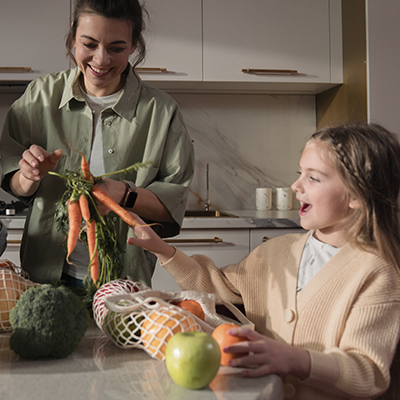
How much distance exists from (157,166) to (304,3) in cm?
186

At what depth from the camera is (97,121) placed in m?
1.33

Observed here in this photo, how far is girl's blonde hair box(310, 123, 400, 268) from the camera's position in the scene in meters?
1.03

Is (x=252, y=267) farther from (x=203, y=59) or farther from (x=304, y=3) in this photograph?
(x=304, y=3)

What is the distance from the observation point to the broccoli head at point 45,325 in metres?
0.71

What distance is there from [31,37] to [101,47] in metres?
1.59

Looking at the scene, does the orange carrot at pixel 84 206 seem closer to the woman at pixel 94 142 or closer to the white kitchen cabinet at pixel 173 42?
the woman at pixel 94 142

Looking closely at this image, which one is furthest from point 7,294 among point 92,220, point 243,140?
point 243,140

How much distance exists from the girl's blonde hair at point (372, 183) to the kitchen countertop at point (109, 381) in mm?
465

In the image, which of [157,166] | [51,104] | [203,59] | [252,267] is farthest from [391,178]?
[203,59]

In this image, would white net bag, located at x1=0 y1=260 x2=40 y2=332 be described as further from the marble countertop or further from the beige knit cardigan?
the marble countertop

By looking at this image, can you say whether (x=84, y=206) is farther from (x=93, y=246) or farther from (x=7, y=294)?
(x=7, y=294)

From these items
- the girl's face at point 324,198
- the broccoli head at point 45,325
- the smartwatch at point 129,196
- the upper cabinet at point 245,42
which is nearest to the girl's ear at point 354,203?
the girl's face at point 324,198

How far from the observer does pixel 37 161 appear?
3.40 feet

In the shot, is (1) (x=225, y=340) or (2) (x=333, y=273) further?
(2) (x=333, y=273)
